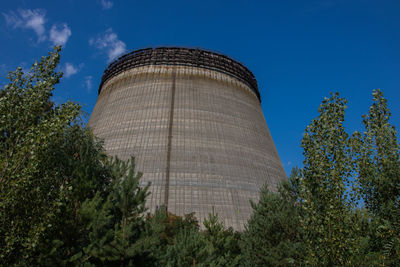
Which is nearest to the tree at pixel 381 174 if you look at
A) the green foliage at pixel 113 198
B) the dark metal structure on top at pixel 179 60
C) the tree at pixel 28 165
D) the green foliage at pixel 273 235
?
the green foliage at pixel 113 198

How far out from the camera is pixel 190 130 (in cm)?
1819

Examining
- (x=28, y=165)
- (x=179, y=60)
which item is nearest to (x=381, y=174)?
(x=28, y=165)

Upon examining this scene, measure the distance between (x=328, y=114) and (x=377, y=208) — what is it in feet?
6.53

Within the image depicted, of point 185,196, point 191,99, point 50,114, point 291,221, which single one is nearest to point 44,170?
point 50,114

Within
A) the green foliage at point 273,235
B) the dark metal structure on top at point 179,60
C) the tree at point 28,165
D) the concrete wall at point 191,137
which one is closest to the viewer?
the tree at point 28,165

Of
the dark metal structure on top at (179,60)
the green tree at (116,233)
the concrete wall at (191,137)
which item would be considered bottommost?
the green tree at (116,233)

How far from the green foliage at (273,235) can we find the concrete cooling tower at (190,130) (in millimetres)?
5485

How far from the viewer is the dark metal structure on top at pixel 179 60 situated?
22.8 meters

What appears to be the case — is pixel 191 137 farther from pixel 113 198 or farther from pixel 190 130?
pixel 113 198

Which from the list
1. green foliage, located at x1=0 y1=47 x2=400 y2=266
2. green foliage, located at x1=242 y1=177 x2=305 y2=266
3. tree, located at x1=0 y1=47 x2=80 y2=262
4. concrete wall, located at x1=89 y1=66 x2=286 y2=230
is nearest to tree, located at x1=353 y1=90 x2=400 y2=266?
green foliage, located at x1=0 y1=47 x2=400 y2=266

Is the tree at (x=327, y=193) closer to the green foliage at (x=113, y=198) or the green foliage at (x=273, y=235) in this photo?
the green foliage at (x=113, y=198)

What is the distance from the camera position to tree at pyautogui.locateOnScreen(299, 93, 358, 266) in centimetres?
481

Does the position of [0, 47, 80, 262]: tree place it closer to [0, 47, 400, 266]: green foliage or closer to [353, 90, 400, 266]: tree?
[0, 47, 400, 266]: green foliage

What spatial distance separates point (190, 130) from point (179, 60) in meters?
7.16
